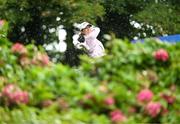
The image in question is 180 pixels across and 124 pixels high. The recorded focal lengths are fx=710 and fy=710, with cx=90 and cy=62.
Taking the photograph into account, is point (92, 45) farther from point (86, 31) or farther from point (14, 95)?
point (14, 95)

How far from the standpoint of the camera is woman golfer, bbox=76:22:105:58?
1099 centimetres

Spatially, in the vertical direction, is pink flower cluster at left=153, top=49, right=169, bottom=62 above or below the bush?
above

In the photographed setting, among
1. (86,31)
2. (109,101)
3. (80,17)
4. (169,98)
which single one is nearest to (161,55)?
(169,98)

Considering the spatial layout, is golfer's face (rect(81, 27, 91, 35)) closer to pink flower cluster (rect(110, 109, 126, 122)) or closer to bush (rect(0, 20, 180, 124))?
bush (rect(0, 20, 180, 124))

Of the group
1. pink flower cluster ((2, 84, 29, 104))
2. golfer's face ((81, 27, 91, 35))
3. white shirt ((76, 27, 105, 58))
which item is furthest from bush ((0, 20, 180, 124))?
golfer's face ((81, 27, 91, 35))

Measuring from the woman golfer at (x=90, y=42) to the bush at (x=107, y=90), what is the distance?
6193 millimetres

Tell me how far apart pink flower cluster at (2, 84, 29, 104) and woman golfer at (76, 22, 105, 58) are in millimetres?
6329

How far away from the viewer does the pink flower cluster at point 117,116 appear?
4037 mm

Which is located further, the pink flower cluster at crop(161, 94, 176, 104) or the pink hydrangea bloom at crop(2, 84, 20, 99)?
the pink hydrangea bloom at crop(2, 84, 20, 99)

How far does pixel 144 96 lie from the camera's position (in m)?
4.16

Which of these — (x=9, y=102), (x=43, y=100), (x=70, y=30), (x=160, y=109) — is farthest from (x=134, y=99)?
(x=70, y=30)

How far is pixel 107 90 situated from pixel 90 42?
23.0 feet

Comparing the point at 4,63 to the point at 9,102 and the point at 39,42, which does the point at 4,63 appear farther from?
the point at 39,42

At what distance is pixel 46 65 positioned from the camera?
16.4ft
